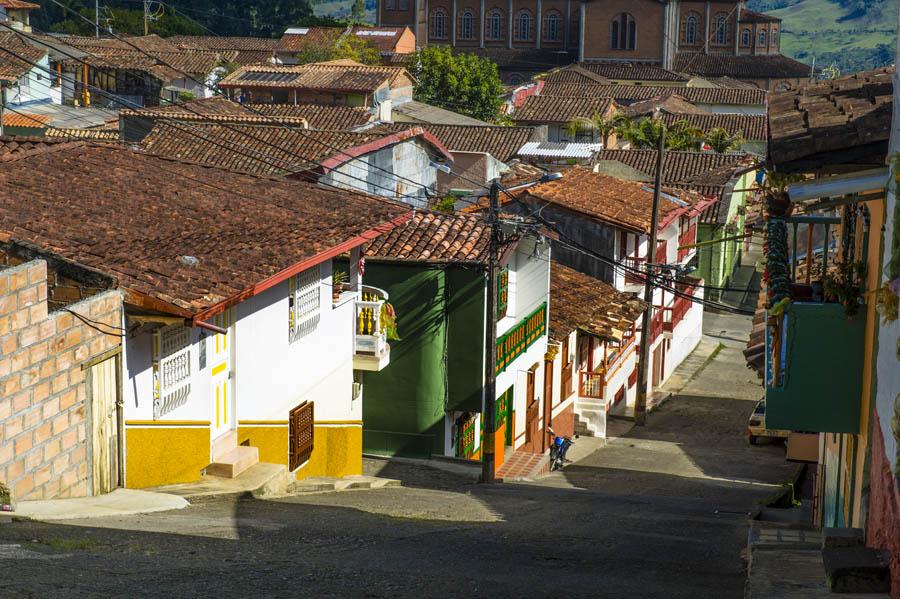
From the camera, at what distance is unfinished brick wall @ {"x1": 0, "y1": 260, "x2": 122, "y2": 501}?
40.0 ft

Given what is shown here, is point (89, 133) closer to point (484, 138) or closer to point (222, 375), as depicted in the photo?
point (484, 138)

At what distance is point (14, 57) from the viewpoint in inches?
1898

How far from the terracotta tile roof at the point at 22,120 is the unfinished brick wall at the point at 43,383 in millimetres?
35797

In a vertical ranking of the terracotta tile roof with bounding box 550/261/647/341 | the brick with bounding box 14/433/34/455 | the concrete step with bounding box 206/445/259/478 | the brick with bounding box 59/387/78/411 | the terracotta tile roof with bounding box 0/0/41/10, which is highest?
the terracotta tile roof with bounding box 0/0/41/10

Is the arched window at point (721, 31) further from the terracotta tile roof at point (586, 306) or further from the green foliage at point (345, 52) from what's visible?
the terracotta tile roof at point (586, 306)

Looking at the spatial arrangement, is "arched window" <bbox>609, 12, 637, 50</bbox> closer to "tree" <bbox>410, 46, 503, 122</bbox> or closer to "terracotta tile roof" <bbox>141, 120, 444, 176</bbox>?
"tree" <bbox>410, 46, 503, 122</bbox>

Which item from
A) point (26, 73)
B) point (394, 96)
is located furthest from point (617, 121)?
point (26, 73)

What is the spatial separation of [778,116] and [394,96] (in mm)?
55148

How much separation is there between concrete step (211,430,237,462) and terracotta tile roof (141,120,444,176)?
10.7 metres

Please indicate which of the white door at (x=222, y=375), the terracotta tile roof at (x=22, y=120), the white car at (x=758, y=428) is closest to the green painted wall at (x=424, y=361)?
the white door at (x=222, y=375)

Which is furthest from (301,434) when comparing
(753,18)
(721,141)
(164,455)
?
(753,18)

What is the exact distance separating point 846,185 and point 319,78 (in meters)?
56.3

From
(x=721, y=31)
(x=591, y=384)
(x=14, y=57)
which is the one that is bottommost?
(x=591, y=384)

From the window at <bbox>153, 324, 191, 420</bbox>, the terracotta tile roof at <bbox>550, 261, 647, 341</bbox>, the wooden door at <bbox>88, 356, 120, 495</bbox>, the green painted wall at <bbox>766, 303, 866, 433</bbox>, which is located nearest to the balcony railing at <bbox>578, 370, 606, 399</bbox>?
the terracotta tile roof at <bbox>550, 261, 647, 341</bbox>
